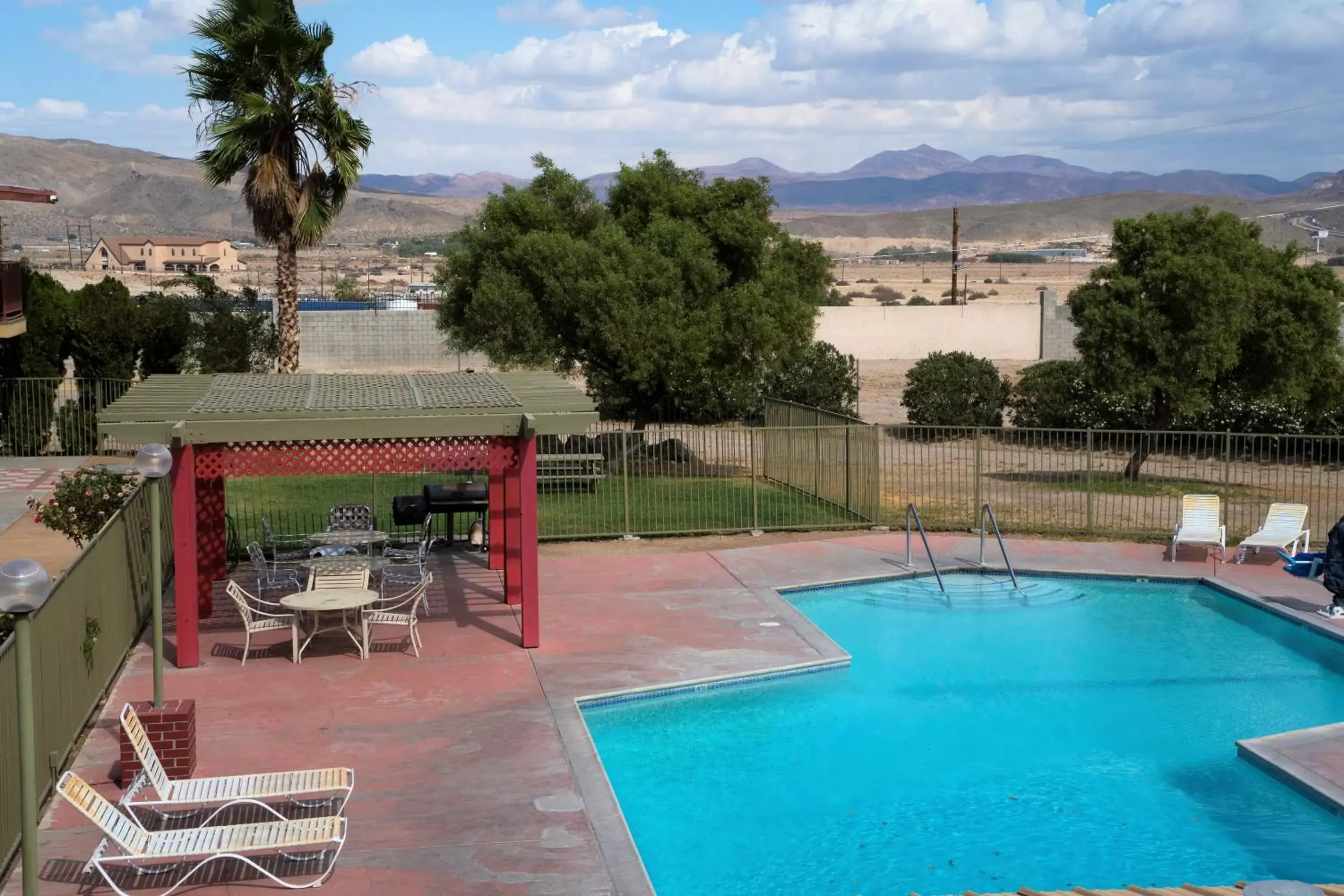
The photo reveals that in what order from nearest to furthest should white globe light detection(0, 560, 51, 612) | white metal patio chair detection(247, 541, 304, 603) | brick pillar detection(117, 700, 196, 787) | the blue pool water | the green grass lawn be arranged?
white globe light detection(0, 560, 51, 612) < the blue pool water < brick pillar detection(117, 700, 196, 787) < white metal patio chair detection(247, 541, 304, 603) < the green grass lawn

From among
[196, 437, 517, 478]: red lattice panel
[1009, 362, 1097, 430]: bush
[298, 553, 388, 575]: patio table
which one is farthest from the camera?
[1009, 362, 1097, 430]: bush

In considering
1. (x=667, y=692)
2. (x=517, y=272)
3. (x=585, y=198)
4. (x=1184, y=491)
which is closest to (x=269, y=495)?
(x=517, y=272)

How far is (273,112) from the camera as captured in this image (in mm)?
23578

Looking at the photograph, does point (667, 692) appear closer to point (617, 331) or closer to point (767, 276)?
point (617, 331)

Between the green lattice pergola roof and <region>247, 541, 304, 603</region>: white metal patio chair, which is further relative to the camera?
<region>247, 541, 304, 603</region>: white metal patio chair

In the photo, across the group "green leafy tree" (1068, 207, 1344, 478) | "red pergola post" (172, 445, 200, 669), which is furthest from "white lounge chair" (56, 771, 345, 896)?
"green leafy tree" (1068, 207, 1344, 478)

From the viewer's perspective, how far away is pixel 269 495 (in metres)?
23.8

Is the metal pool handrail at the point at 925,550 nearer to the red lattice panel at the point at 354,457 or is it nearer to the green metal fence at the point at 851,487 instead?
the green metal fence at the point at 851,487

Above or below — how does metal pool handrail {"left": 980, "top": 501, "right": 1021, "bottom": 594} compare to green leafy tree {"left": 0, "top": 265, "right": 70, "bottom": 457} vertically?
below

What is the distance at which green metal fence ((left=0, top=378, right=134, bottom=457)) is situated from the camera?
27.6 meters

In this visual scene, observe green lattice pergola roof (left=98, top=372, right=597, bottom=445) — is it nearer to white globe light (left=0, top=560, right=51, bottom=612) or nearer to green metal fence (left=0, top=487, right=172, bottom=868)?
green metal fence (left=0, top=487, right=172, bottom=868)

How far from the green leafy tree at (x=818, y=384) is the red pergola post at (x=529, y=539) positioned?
1872cm

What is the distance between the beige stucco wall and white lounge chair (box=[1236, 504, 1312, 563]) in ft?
95.1

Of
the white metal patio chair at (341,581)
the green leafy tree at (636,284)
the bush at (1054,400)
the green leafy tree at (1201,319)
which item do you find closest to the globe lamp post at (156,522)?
the white metal patio chair at (341,581)
